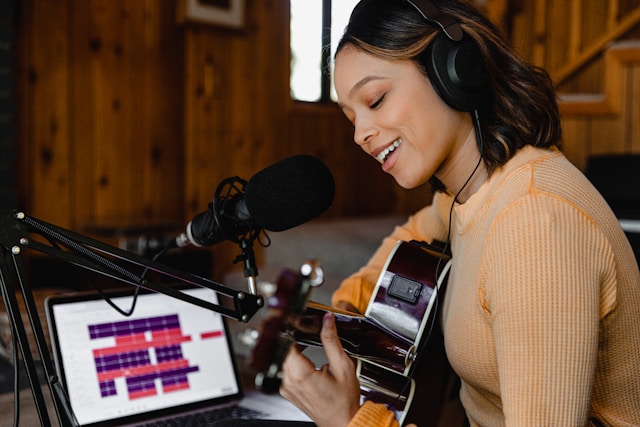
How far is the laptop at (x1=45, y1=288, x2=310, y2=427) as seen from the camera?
1156mm

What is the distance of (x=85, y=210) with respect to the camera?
3.34 m

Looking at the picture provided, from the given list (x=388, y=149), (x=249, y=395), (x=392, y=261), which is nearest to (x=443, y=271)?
(x=392, y=261)

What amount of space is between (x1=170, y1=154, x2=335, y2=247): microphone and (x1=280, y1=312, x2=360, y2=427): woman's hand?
0.14m

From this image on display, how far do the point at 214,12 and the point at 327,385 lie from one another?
313 centimetres

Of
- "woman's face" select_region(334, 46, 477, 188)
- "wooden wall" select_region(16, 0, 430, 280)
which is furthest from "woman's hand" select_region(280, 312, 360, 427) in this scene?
"wooden wall" select_region(16, 0, 430, 280)

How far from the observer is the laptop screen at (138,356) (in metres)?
1.16

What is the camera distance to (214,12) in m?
3.63

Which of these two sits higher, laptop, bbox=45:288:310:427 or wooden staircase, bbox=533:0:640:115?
wooden staircase, bbox=533:0:640:115

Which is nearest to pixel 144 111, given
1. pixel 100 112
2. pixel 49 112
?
pixel 100 112

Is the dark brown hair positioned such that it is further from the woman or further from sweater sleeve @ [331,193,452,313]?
sweater sleeve @ [331,193,452,313]

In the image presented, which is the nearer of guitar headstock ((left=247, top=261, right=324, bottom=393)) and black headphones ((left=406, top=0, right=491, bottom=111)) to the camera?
guitar headstock ((left=247, top=261, right=324, bottom=393))

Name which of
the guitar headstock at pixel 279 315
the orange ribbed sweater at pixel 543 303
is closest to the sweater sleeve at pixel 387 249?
the orange ribbed sweater at pixel 543 303

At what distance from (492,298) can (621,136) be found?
2.70m

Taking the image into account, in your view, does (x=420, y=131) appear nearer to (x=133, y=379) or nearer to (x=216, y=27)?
(x=133, y=379)
